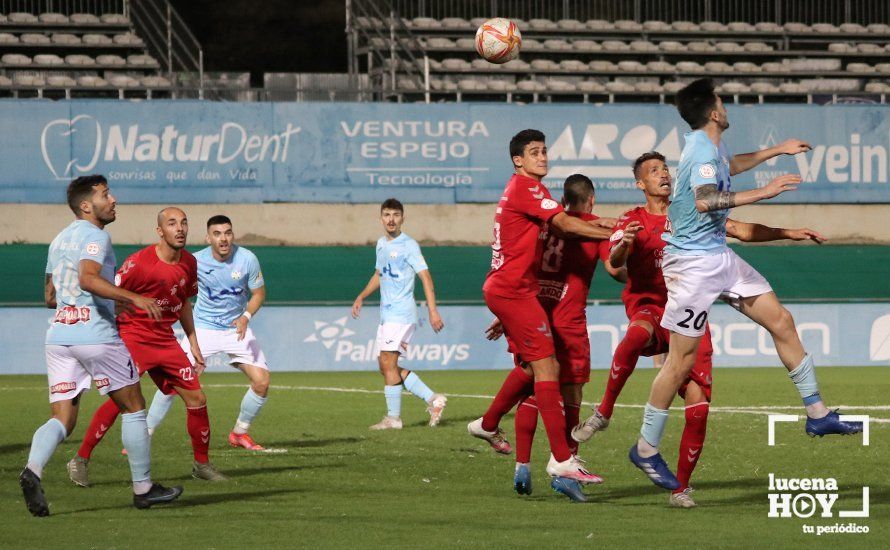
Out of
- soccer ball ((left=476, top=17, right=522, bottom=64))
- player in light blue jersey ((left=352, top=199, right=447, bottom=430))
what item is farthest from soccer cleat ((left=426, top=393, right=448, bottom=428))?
soccer ball ((left=476, top=17, right=522, bottom=64))

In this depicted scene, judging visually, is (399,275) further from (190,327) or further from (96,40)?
(96,40)

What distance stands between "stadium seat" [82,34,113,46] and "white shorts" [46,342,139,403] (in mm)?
22989

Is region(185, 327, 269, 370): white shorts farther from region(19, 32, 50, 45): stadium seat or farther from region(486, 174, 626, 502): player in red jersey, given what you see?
region(19, 32, 50, 45): stadium seat

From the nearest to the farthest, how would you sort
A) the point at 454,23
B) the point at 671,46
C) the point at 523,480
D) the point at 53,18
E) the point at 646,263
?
the point at 523,480, the point at 646,263, the point at 53,18, the point at 454,23, the point at 671,46

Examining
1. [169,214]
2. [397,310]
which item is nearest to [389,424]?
[397,310]

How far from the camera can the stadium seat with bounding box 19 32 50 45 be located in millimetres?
29266

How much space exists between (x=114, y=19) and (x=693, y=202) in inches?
987

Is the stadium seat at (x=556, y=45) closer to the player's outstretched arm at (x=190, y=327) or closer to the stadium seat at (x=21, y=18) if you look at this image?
the stadium seat at (x=21, y=18)

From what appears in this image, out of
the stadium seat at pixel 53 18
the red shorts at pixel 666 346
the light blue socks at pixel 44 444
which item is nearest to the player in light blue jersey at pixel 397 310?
the red shorts at pixel 666 346

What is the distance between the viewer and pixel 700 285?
25.1ft

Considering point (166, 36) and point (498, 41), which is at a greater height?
point (166, 36)

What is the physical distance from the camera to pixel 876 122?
1063 inches

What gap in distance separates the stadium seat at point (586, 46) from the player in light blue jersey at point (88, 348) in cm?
2442

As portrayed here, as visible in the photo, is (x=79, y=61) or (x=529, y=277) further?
→ (x=79, y=61)
